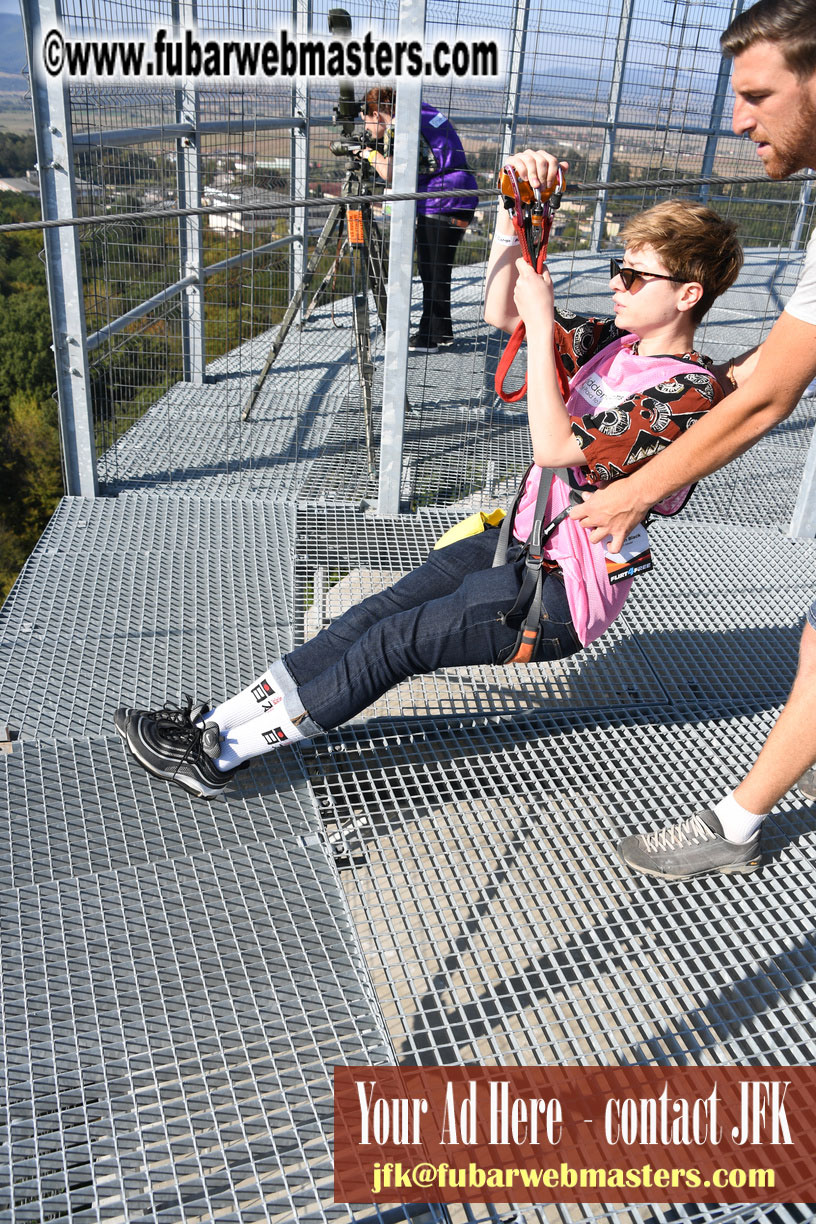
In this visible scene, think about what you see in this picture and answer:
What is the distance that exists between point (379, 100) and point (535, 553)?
2.74m

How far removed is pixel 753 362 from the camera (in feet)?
5.72

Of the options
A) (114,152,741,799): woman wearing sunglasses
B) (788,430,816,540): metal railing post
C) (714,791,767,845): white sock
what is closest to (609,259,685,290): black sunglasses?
(114,152,741,799): woman wearing sunglasses

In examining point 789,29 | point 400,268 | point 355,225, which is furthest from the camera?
point 355,225

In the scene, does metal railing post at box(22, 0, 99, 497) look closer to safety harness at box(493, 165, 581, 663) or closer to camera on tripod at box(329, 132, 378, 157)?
camera on tripod at box(329, 132, 378, 157)

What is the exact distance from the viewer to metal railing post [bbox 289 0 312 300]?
4608mm

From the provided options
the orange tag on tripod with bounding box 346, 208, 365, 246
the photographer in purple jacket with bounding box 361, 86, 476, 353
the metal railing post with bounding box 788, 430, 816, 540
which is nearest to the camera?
the metal railing post with bounding box 788, 430, 816, 540

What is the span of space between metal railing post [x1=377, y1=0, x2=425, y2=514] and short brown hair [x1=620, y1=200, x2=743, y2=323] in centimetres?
114

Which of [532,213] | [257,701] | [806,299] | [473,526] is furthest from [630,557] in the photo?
[257,701]

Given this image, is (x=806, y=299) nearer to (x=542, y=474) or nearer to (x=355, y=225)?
(x=542, y=474)

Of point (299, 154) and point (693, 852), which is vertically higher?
point (299, 154)

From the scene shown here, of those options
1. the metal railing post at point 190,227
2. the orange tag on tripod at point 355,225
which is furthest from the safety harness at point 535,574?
the metal railing post at point 190,227

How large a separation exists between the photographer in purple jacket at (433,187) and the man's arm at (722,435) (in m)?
2.30

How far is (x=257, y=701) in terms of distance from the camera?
6.26 feet

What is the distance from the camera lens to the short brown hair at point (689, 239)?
1676mm
